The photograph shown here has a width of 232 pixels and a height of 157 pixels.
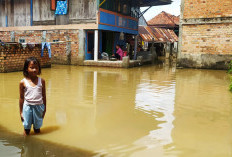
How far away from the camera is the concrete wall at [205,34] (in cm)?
1351

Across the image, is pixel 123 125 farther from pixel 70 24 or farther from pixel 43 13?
pixel 43 13

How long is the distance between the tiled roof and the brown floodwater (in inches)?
975

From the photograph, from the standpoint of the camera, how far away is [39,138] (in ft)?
12.1

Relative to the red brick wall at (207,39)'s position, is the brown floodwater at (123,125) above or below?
below

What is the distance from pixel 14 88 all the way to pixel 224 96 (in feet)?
21.0

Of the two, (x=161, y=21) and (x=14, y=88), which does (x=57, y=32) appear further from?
(x=161, y=21)

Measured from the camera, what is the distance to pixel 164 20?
3148 cm

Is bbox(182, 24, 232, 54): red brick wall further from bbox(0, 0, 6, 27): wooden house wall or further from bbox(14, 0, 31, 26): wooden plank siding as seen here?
bbox(0, 0, 6, 27): wooden house wall

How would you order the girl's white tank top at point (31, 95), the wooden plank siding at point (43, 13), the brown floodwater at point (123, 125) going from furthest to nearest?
the wooden plank siding at point (43, 13), the girl's white tank top at point (31, 95), the brown floodwater at point (123, 125)

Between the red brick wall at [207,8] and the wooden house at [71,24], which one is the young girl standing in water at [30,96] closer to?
the wooden house at [71,24]

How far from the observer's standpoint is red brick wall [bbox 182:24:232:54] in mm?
13570

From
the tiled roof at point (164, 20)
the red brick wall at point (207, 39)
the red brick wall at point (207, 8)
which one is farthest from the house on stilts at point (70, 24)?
the tiled roof at point (164, 20)

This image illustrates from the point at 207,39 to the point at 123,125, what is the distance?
11.4 m

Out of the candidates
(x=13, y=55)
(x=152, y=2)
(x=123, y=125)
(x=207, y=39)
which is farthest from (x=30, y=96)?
(x=152, y=2)
